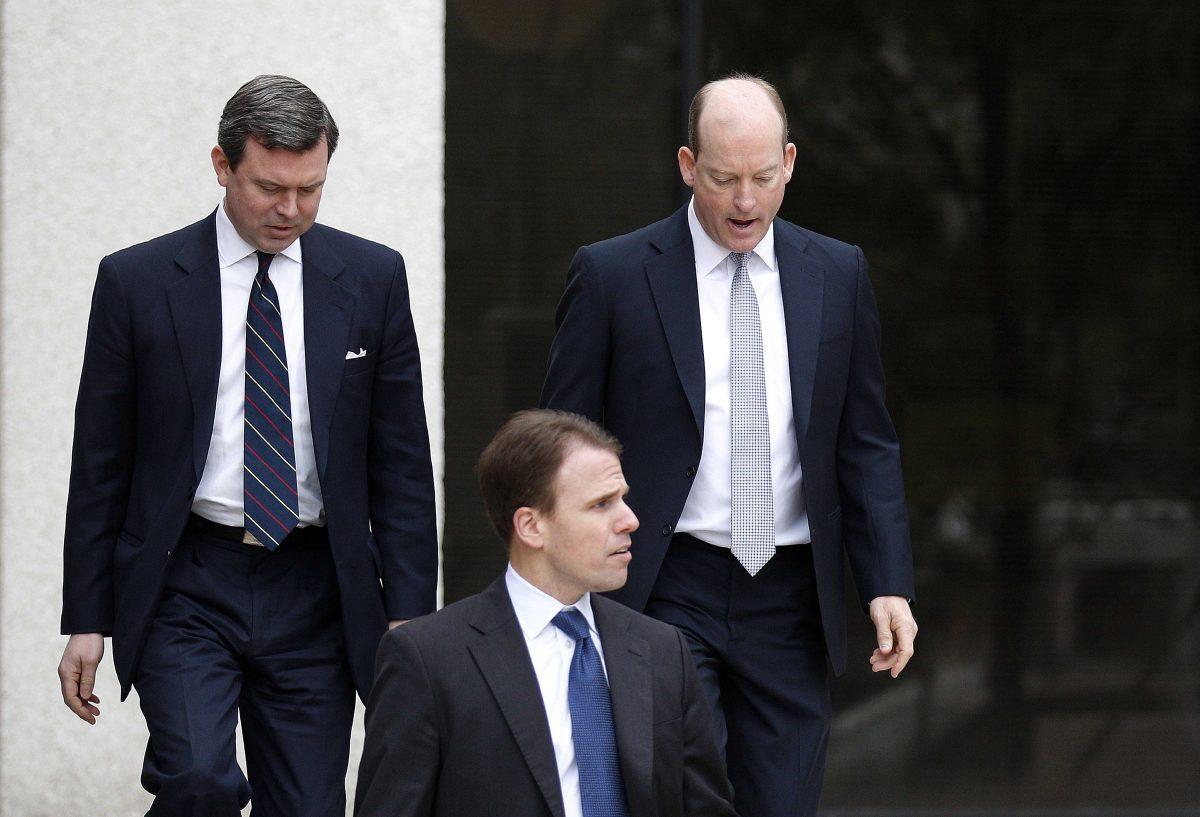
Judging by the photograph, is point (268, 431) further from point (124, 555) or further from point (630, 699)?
point (630, 699)

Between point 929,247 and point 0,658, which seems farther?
point 929,247

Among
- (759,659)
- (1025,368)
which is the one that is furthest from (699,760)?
(1025,368)

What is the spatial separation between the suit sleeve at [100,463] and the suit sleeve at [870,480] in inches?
61.7

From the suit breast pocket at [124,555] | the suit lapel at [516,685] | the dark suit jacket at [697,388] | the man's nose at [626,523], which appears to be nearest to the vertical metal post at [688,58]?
the dark suit jacket at [697,388]

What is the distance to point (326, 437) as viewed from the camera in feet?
12.8

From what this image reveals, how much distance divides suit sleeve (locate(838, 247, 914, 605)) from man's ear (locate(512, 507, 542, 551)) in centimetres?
106

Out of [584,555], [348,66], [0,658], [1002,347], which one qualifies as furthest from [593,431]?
[1002,347]

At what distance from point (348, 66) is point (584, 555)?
285cm

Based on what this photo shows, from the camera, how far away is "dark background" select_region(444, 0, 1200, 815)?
21.0ft

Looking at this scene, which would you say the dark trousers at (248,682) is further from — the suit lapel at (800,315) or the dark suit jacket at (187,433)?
the suit lapel at (800,315)

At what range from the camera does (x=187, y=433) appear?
12.6 ft

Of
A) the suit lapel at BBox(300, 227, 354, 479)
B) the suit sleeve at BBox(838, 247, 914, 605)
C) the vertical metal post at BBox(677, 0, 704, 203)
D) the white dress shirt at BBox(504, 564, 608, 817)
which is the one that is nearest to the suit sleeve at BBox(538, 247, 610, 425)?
the suit lapel at BBox(300, 227, 354, 479)

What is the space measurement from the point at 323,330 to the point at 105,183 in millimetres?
2012

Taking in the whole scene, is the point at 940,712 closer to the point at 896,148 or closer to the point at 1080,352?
the point at 1080,352
